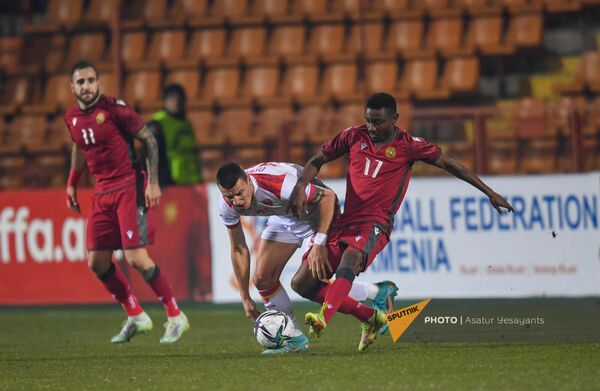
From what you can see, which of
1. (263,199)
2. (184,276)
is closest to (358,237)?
(263,199)

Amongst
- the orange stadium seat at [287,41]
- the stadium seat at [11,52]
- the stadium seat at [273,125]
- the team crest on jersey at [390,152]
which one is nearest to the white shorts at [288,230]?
the team crest on jersey at [390,152]

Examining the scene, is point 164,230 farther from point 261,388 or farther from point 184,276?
point 261,388

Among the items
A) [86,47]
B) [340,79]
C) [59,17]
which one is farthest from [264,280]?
[59,17]

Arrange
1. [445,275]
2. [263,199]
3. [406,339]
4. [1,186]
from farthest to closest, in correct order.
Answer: [1,186]
[445,275]
[406,339]
[263,199]

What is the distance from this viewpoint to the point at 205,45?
18281 millimetres

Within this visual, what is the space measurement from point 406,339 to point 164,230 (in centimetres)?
567

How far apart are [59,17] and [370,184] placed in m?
11.9

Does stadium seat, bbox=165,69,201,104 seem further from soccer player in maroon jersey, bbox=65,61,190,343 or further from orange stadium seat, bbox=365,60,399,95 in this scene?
soccer player in maroon jersey, bbox=65,61,190,343

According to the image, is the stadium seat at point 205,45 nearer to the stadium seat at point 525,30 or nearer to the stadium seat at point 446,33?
the stadium seat at point 446,33

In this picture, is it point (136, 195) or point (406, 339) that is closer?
point (406, 339)

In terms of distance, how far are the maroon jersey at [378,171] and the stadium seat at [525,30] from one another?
330 inches

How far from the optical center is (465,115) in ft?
44.1

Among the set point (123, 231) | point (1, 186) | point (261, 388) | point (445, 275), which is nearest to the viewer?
point (261, 388)

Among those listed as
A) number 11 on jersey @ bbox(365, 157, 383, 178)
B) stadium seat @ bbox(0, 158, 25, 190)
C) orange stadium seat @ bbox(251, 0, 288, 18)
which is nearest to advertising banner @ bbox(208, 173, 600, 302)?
stadium seat @ bbox(0, 158, 25, 190)
